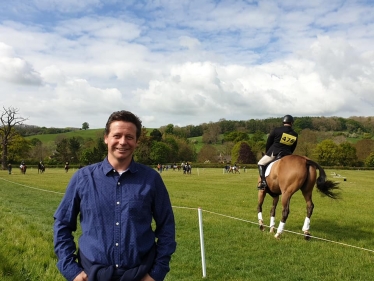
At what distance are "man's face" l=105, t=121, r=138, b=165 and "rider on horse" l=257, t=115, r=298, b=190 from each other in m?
7.23

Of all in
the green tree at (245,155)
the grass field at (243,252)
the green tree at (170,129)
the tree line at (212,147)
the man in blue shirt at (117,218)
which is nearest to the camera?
the man in blue shirt at (117,218)

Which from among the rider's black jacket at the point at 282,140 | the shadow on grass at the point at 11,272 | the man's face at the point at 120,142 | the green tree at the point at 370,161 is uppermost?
the rider's black jacket at the point at 282,140

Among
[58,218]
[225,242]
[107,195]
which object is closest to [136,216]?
[107,195]

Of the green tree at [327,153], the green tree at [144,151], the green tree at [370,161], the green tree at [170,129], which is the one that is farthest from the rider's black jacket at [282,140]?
the green tree at [170,129]

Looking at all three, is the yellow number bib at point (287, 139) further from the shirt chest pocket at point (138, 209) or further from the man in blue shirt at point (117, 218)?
the shirt chest pocket at point (138, 209)

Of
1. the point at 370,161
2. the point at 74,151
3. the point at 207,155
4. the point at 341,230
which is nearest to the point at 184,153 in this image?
the point at 207,155

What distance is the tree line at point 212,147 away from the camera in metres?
81.6

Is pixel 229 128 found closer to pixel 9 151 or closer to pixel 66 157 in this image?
pixel 66 157

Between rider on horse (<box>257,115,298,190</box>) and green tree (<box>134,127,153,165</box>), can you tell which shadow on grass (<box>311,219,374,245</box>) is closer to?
rider on horse (<box>257,115,298,190</box>)

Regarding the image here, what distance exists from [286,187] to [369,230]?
130 inches

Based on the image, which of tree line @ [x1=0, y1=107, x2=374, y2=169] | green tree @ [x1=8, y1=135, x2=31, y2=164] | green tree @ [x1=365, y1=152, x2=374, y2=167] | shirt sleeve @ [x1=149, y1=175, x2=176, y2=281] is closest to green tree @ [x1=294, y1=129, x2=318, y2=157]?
tree line @ [x1=0, y1=107, x2=374, y2=169]

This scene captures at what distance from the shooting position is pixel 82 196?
277 cm

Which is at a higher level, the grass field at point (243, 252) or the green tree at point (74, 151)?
the green tree at point (74, 151)

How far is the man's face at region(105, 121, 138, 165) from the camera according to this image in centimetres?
280
